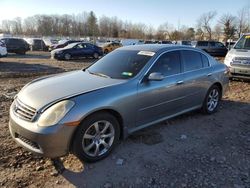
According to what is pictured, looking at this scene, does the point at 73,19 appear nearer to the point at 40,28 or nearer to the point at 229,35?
the point at 40,28

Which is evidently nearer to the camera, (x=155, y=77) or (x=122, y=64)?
(x=155, y=77)

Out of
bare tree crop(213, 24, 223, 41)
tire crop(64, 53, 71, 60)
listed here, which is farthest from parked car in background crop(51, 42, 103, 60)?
bare tree crop(213, 24, 223, 41)

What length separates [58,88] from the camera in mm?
3650

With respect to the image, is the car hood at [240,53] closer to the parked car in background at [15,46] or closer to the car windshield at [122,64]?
the car windshield at [122,64]

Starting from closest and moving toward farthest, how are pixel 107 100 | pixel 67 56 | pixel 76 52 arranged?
1. pixel 107 100
2. pixel 67 56
3. pixel 76 52

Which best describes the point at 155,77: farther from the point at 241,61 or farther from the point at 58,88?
the point at 241,61

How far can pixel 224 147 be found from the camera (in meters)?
4.12

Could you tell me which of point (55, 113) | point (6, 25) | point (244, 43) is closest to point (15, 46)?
point (244, 43)

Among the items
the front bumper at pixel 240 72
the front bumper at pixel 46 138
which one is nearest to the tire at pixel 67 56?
the front bumper at pixel 240 72

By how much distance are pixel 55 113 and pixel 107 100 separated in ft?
2.39

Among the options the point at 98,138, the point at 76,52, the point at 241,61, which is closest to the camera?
the point at 98,138

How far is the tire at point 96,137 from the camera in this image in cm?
327

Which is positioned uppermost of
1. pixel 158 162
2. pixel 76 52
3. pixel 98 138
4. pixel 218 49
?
pixel 218 49

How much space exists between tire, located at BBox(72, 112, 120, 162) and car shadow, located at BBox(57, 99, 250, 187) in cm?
15
